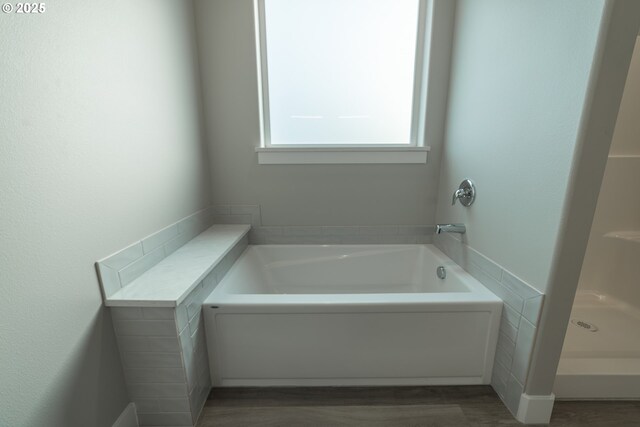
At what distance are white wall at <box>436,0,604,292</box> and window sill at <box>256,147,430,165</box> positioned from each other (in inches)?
11.7

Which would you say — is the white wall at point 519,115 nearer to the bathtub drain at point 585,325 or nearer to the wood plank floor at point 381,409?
the wood plank floor at point 381,409

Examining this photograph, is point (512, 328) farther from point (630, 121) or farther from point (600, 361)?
point (630, 121)

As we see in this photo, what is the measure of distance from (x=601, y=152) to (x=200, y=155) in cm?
184

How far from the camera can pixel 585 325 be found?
1.61 m

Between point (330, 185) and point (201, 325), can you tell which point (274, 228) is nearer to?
point (330, 185)

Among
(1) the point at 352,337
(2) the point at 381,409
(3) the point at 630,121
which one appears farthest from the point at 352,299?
(3) the point at 630,121

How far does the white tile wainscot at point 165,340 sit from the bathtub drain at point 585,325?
200 centimetres

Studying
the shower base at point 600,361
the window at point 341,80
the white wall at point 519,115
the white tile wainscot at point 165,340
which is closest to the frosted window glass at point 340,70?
the window at point 341,80

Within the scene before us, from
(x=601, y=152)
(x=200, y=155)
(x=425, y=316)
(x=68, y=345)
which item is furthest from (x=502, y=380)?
(x=200, y=155)

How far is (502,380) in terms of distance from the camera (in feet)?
4.09

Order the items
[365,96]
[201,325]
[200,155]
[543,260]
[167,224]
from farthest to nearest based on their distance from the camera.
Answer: [365,96]
[200,155]
[167,224]
[201,325]
[543,260]

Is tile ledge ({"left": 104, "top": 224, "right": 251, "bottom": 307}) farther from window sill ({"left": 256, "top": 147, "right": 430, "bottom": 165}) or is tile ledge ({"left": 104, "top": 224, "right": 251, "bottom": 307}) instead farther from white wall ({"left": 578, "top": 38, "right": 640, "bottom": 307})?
white wall ({"left": 578, "top": 38, "right": 640, "bottom": 307})

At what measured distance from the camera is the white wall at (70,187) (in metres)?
0.70

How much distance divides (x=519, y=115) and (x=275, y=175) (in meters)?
1.34
